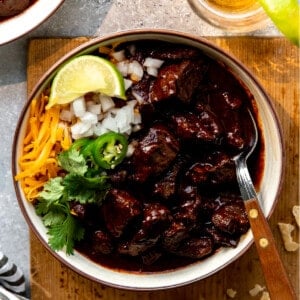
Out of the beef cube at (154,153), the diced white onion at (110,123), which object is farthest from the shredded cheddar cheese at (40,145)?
the beef cube at (154,153)

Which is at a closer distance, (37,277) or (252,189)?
(252,189)

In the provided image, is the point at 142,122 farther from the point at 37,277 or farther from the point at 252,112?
the point at 37,277

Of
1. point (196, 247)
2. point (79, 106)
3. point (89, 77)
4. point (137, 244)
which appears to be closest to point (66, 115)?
point (79, 106)

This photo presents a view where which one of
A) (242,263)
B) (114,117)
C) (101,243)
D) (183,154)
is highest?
(114,117)

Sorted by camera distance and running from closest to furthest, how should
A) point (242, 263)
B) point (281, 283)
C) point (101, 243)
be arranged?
1. point (281, 283)
2. point (101, 243)
3. point (242, 263)

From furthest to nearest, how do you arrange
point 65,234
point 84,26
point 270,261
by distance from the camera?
point 84,26
point 65,234
point 270,261

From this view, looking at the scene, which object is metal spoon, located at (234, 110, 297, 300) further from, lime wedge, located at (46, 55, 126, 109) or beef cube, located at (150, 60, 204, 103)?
lime wedge, located at (46, 55, 126, 109)

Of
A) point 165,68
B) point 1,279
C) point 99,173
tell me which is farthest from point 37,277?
point 165,68

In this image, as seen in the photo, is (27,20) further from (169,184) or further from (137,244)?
(137,244)
